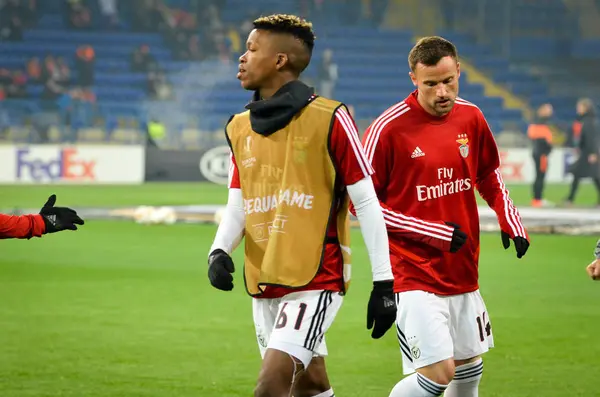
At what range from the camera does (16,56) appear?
36531 mm

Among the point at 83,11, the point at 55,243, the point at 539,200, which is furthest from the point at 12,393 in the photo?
the point at 83,11

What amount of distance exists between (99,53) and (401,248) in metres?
33.7

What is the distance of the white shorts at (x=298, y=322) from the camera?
15.5 ft

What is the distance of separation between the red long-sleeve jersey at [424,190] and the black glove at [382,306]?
0.73m

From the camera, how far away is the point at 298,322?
475 centimetres

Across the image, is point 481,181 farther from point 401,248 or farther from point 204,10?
point 204,10

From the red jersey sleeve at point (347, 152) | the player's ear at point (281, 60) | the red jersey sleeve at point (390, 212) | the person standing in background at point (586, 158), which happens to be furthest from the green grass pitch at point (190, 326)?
the person standing in background at point (586, 158)

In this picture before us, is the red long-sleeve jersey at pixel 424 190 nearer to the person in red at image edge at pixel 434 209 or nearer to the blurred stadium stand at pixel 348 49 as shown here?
the person in red at image edge at pixel 434 209

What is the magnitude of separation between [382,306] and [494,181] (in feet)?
4.83

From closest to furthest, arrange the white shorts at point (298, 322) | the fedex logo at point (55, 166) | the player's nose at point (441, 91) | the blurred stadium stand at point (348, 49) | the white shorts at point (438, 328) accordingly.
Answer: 1. the white shorts at point (298, 322)
2. the white shorts at point (438, 328)
3. the player's nose at point (441, 91)
4. the fedex logo at point (55, 166)
5. the blurred stadium stand at point (348, 49)

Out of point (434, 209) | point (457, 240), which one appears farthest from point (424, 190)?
point (457, 240)

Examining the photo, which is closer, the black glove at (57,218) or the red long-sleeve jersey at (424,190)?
the red long-sleeve jersey at (424,190)

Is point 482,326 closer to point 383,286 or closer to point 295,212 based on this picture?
point 383,286

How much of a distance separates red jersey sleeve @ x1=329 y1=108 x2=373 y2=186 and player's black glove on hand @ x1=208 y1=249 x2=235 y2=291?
2.15ft
